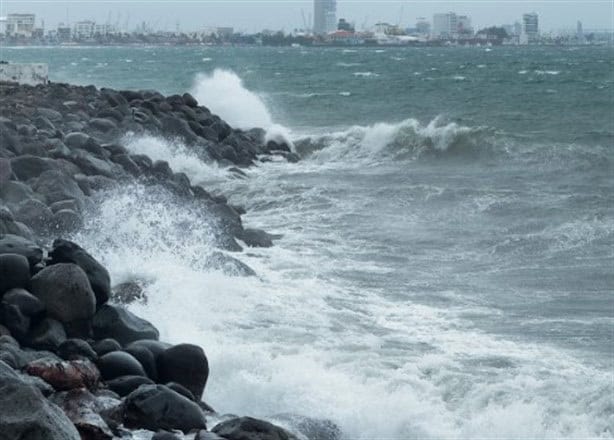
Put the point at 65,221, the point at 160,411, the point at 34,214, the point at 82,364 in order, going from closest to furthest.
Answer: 1. the point at 160,411
2. the point at 82,364
3. the point at 34,214
4. the point at 65,221

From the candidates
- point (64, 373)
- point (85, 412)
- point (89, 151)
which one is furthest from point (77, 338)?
point (89, 151)

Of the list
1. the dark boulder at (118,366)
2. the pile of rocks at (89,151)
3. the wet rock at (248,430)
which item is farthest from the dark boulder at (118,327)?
the wet rock at (248,430)

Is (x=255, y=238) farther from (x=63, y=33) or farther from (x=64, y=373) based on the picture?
(x=63, y=33)

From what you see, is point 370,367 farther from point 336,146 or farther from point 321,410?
point 336,146

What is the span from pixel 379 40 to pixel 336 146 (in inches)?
3623

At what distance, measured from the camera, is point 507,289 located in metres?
13.1

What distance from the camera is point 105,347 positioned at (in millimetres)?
8664

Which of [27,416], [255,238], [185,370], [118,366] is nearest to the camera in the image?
[27,416]

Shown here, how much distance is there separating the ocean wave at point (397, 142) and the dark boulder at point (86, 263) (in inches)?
672

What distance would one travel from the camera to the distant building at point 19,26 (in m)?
123

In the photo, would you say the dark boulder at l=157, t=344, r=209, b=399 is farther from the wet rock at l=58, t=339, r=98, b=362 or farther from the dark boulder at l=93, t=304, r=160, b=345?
the dark boulder at l=93, t=304, r=160, b=345

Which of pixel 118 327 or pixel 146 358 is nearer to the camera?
pixel 146 358

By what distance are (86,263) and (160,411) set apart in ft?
7.81

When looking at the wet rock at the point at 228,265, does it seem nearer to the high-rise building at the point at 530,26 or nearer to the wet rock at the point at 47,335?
the wet rock at the point at 47,335
